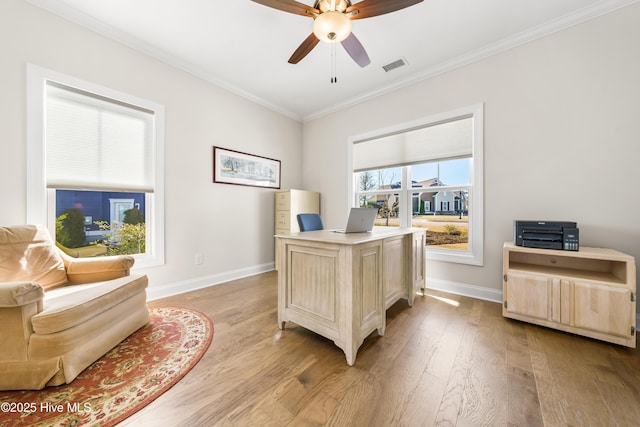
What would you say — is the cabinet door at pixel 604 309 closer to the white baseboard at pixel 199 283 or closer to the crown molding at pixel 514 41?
the crown molding at pixel 514 41

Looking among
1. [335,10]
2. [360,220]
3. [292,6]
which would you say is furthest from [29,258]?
[335,10]

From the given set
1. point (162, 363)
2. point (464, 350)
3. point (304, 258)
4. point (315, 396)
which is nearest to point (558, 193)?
point (464, 350)

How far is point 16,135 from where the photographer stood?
1.92 metres

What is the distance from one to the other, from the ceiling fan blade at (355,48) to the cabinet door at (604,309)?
2634mm

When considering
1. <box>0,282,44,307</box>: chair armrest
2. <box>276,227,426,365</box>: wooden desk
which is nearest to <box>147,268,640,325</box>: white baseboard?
<box>276,227,426,365</box>: wooden desk

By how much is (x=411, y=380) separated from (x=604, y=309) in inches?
66.5

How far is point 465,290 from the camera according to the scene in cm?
275

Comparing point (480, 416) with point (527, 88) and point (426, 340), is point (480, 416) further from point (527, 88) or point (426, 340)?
point (527, 88)

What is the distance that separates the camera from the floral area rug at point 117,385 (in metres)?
1.12

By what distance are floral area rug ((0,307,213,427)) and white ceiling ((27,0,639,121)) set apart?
291 centimetres

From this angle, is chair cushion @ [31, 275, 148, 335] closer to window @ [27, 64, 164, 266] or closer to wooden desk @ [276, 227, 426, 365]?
window @ [27, 64, 164, 266]

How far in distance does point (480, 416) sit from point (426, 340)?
0.68 metres

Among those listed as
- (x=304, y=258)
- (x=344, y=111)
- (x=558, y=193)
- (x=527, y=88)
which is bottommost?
(x=304, y=258)

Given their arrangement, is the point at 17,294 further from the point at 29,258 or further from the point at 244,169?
the point at 244,169
